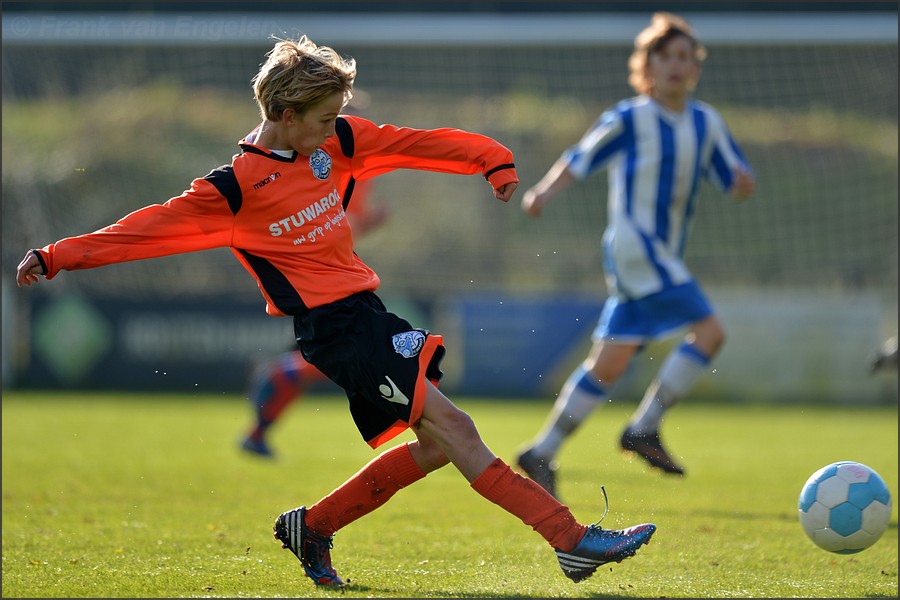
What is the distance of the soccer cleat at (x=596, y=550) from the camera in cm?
333

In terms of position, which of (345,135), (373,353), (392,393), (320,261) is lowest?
(392,393)

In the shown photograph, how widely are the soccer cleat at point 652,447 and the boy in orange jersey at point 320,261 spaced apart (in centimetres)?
224

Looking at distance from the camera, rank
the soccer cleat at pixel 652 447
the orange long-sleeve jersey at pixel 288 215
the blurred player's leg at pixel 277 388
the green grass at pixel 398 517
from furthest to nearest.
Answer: the blurred player's leg at pixel 277 388 < the soccer cleat at pixel 652 447 < the green grass at pixel 398 517 < the orange long-sleeve jersey at pixel 288 215

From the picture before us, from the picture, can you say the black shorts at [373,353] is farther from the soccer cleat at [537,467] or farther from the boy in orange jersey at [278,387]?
the boy in orange jersey at [278,387]

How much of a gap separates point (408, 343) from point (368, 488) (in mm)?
575

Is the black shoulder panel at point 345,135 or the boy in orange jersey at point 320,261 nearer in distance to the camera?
the boy in orange jersey at point 320,261

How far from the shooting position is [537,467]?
17.3 ft

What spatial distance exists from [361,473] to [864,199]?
977 centimetres

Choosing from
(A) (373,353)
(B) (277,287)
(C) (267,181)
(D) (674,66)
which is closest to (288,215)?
(C) (267,181)

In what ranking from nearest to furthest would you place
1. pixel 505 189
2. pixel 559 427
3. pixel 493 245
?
1. pixel 505 189
2. pixel 559 427
3. pixel 493 245

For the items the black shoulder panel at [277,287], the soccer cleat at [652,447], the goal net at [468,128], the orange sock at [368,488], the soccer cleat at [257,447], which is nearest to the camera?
the black shoulder panel at [277,287]

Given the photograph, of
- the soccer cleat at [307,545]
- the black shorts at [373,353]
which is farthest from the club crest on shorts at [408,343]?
the soccer cleat at [307,545]

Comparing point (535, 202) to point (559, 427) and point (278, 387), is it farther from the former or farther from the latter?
point (278, 387)

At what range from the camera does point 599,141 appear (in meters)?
5.79
